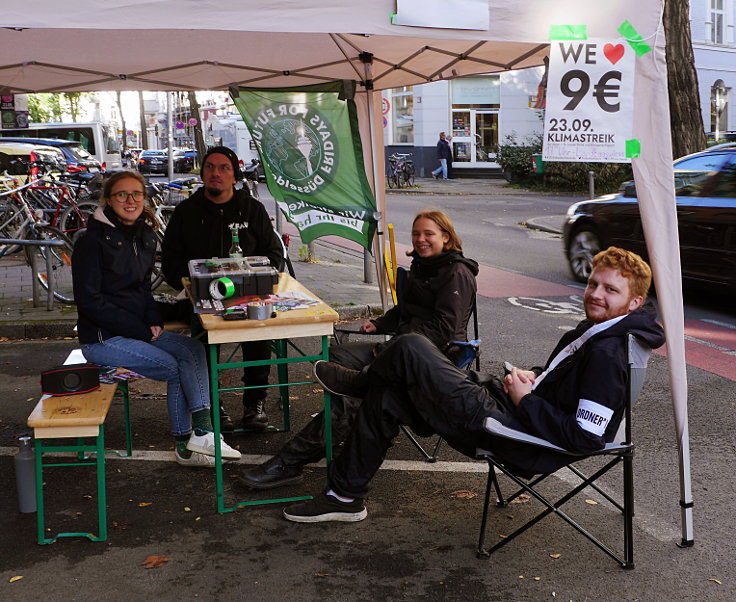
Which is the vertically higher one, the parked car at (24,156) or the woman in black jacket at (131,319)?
the parked car at (24,156)

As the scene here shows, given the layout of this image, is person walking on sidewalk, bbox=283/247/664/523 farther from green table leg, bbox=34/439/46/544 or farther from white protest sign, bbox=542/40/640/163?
green table leg, bbox=34/439/46/544

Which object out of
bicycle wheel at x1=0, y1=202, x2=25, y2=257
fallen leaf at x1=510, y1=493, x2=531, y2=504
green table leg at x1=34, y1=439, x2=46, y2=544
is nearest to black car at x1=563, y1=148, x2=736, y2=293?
fallen leaf at x1=510, y1=493, x2=531, y2=504

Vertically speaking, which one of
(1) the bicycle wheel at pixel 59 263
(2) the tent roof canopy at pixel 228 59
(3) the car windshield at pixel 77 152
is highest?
(3) the car windshield at pixel 77 152

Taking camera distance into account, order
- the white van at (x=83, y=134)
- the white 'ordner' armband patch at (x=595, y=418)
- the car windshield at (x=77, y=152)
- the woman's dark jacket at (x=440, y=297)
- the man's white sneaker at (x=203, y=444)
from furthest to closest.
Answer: the white van at (x=83, y=134) → the car windshield at (x=77, y=152) → the woman's dark jacket at (x=440, y=297) → the man's white sneaker at (x=203, y=444) → the white 'ordner' armband patch at (x=595, y=418)

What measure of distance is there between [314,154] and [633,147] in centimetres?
341

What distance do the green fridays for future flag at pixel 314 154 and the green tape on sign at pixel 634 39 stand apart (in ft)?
10.2

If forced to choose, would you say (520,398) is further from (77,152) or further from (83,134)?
(83,134)

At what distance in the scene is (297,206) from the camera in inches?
275

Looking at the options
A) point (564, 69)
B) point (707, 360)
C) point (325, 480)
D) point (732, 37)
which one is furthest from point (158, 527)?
point (732, 37)

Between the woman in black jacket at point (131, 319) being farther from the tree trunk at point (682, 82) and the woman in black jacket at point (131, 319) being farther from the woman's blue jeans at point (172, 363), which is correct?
the tree trunk at point (682, 82)

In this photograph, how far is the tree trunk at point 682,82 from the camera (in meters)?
12.5

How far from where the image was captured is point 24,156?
19.0 meters

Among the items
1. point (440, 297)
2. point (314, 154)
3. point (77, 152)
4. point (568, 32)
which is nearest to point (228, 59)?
point (314, 154)

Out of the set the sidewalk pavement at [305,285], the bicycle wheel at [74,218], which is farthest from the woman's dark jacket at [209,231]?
the bicycle wheel at [74,218]
